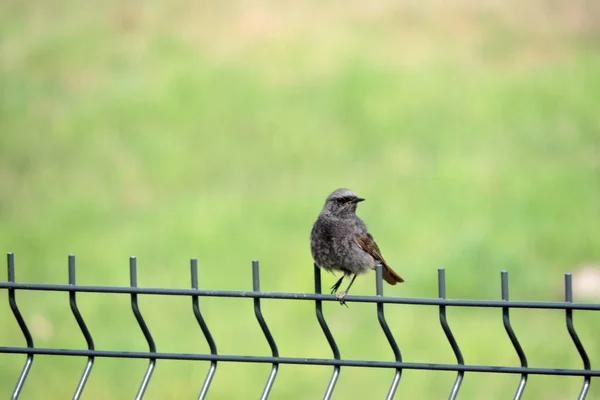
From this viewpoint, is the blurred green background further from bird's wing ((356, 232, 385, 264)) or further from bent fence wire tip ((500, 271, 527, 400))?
bent fence wire tip ((500, 271, 527, 400))

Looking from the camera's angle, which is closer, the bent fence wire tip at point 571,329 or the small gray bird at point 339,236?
the bent fence wire tip at point 571,329

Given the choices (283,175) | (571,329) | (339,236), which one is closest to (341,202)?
(339,236)

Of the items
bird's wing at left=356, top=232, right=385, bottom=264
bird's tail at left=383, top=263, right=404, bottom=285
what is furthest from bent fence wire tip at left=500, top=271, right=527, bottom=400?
bird's wing at left=356, top=232, right=385, bottom=264

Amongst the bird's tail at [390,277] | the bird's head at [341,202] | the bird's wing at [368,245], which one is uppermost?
the bird's head at [341,202]

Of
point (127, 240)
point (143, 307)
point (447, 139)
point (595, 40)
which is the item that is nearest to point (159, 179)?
point (127, 240)

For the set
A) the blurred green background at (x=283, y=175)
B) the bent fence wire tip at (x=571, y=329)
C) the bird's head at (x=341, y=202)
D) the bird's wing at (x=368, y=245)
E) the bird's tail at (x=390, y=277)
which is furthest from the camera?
the blurred green background at (x=283, y=175)

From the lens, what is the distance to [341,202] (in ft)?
19.4

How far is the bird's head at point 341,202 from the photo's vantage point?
19.3 ft

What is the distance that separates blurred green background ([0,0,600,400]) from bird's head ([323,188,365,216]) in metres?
3.66

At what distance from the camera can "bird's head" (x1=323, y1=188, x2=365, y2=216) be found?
589cm

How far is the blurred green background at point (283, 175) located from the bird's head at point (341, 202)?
144 inches

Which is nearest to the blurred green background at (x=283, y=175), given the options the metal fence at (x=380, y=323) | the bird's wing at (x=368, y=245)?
the bird's wing at (x=368, y=245)

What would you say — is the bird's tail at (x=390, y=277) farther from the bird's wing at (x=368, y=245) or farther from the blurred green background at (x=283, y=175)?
the blurred green background at (x=283, y=175)

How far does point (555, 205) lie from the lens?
12.0m
